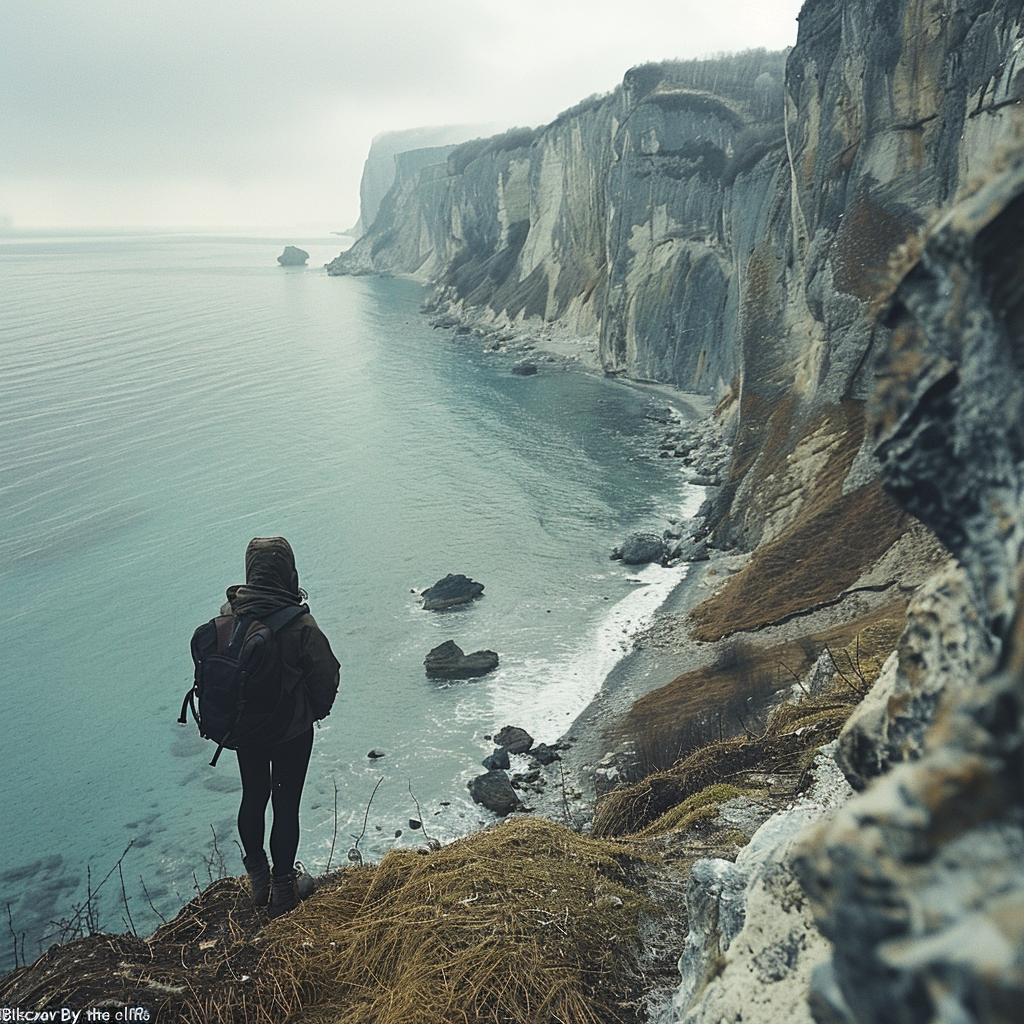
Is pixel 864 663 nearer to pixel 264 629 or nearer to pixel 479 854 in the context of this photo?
pixel 479 854

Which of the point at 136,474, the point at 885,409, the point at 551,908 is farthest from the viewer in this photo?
the point at 136,474

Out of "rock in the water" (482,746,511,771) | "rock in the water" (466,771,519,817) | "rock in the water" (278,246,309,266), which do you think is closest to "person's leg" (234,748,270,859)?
"rock in the water" (466,771,519,817)

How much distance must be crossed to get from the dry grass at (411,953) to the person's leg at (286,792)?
28 cm

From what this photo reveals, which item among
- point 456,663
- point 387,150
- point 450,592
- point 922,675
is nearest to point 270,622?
point 922,675

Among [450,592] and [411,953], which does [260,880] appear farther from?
[450,592]

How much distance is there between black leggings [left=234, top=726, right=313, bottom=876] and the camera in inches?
157

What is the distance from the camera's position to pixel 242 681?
3.68 metres

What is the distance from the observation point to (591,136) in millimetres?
55625

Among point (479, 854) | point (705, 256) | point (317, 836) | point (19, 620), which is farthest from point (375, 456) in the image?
point (479, 854)

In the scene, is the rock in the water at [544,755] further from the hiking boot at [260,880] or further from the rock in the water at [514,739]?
the hiking boot at [260,880]

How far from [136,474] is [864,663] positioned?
28.1m

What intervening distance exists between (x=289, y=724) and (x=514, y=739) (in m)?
10.7

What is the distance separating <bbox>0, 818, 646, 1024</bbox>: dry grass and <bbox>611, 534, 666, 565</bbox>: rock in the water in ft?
55.7

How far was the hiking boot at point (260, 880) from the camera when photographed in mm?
4164
